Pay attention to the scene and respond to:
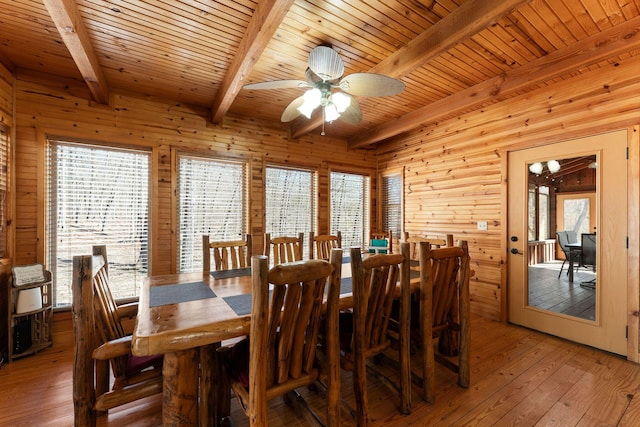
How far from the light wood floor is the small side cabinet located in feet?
0.42

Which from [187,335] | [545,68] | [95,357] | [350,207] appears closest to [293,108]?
[187,335]

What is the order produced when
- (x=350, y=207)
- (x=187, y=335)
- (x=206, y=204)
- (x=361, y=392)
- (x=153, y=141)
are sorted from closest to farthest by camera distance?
(x=187, y=335)
(x=361, y=392)
(x=153, y=141)
(x=206, y=204)
(x=350, y=207)

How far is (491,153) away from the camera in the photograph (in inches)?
137

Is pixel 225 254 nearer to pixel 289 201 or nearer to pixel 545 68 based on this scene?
pixel 289 201

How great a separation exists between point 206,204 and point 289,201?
4.13ft

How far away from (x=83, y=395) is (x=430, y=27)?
10.6 feet

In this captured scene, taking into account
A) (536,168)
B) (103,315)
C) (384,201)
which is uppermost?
(536,168)

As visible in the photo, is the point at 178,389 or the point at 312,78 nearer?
the point at 178,389

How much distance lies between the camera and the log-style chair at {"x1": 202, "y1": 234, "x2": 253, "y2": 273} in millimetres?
2631

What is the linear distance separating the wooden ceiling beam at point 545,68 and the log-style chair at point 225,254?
9.50 ft

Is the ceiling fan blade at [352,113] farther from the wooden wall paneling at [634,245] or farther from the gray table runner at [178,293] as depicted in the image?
the wooden wall paneling at [634,245]

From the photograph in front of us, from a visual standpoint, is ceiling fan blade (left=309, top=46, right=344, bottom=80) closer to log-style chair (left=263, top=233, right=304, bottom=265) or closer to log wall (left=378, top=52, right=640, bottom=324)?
Answer: log-style chair (left=263, top=233, right=304, bottom=265)

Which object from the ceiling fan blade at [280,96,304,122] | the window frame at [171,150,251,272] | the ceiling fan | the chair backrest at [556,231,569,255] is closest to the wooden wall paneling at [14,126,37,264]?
the window frame at [171,150,251,272]

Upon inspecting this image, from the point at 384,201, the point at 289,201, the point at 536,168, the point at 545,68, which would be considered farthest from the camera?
the point at 384,201
